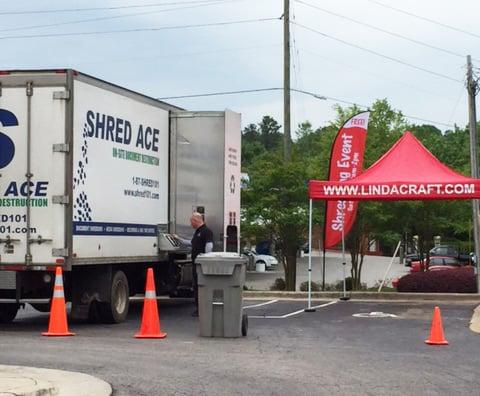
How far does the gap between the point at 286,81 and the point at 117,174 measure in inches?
689

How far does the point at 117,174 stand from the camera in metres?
13.7

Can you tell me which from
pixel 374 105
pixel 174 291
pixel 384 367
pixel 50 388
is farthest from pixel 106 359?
pixel 374 105

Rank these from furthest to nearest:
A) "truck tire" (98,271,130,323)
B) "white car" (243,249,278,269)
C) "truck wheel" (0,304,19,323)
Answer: "white car" (243,249,278,269) → "truck wheel" (0,304,19,323) → "truck tire" (98,271,130,323)

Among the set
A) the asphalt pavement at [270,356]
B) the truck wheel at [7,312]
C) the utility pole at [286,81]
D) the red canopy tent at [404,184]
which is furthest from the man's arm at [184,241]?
the utility pole at [286,81]

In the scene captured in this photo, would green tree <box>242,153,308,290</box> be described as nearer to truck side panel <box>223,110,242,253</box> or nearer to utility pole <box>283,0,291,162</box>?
utility pole <box>283,0,291,162</box>

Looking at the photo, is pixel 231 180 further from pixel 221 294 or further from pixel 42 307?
pixel 221 294

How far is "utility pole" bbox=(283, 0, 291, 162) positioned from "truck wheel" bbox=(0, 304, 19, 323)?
49.0 ft

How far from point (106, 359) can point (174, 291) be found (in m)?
7.11

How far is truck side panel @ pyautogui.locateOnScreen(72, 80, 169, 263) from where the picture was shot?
12.6m

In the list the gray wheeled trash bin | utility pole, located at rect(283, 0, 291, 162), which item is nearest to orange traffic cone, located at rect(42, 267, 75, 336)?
the gray wheeled trash bin

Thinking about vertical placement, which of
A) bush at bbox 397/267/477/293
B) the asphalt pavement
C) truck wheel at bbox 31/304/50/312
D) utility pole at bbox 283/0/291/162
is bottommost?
the asphalt pavement

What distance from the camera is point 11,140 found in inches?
495

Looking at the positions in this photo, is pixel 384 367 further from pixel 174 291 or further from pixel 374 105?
pixel 374 105

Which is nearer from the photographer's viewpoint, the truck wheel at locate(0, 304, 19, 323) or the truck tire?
the truck tire
